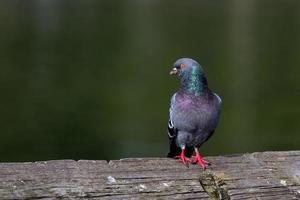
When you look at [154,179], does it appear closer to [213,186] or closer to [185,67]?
[213,186]

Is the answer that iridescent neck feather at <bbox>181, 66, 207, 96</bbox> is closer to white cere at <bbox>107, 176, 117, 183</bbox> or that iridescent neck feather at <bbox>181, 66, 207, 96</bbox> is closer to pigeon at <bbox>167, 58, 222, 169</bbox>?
pigeon at <bbox>167, 58, 222, 169</bbox>

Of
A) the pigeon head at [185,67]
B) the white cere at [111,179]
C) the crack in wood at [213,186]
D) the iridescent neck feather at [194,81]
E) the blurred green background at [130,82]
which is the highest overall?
the pigeon head at [185,67]

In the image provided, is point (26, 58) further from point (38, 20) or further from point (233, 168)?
point (233, 168)

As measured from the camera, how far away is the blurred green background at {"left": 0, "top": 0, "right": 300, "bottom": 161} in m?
23.3

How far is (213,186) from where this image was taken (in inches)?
133

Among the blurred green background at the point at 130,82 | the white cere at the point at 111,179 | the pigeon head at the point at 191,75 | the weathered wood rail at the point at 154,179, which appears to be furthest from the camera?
the blurred green background at the point at 130,82

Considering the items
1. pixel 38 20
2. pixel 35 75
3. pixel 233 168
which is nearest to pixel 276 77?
pixel 35 75

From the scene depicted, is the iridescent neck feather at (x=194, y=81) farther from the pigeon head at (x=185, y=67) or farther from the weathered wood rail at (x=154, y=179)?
the weathered wood rail at (x=154, y=179)

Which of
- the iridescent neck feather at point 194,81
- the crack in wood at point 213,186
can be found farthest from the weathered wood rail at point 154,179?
the iridescent neck feather at point 194,81

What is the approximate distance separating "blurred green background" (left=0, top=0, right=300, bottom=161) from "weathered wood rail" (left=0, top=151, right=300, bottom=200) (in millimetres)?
16910

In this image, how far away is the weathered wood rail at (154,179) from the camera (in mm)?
3088

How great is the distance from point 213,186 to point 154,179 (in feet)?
0.89

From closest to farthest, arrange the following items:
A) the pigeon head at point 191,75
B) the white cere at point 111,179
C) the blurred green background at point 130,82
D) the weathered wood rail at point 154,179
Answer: the weathered wood rail at point 154,179 < the white cere at point 111,179 < the pigeon head at point 191,75 < the blurred green background at point 130,82

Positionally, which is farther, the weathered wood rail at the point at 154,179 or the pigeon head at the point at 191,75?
the pigeon head at the point at 191,75
